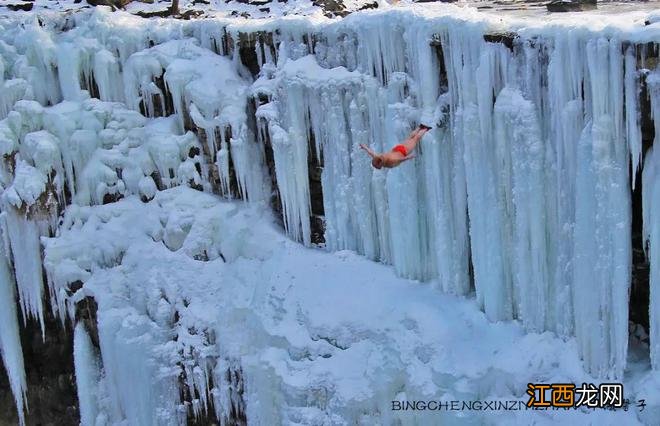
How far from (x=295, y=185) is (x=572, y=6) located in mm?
3594

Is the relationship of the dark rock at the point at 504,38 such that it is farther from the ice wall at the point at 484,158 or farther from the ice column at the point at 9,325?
the ice column at the point at 9,325

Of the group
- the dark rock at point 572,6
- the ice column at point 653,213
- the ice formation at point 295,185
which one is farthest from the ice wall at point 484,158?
the dark rock at point 572,6

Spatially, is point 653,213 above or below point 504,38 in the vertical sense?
below

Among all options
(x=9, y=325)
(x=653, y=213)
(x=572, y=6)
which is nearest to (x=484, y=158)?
(x=653, y=213)

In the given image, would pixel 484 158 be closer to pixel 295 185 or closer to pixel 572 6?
pixel 572 6

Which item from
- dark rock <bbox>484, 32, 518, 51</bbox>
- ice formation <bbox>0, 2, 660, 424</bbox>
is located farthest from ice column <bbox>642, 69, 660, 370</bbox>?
dark rock <bbox>484, 32, 518, 51</bbox>

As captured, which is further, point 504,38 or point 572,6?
point 572,6

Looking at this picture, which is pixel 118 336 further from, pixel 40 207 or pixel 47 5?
pixel 47 5

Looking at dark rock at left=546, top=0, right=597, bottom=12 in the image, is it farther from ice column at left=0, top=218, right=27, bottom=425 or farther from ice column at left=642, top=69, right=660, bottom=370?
ice column at left=0, top=218, right=27, bottom=425

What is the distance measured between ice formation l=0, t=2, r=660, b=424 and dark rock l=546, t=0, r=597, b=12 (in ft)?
4.53

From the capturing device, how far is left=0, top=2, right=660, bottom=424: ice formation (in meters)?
7.18

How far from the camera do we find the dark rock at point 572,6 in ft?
29.5

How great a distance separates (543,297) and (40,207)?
618 centimetres

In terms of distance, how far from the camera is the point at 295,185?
32.0ft
